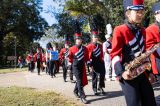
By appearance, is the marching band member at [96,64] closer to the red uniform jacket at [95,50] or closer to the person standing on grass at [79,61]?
the red uniform jacket at [95,50]

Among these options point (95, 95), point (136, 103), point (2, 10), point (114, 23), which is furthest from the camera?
point (2, 10)

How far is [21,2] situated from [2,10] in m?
3.76

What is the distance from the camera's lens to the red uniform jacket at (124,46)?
5.60 m

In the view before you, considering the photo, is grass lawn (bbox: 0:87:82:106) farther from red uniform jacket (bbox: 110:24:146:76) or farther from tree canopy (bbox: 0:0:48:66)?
tree canopy (bbox: 0:0:48:66)

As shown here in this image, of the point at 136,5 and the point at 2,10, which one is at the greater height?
the point at 2,10

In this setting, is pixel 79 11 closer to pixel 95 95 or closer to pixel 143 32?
pixel 95 95

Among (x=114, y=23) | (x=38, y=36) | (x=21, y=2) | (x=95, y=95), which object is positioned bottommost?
(x=95, y=95)

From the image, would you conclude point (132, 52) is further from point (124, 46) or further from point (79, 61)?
point (79, 61)

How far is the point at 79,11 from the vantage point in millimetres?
31906

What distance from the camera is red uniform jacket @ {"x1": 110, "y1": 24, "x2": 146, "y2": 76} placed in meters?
5.60

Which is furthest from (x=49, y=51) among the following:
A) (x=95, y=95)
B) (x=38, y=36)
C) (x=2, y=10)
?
(x=38, y=36)

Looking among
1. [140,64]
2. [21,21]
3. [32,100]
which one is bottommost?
[32,100]

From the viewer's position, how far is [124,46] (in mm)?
5672

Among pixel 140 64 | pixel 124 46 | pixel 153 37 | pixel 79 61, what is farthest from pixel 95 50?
pixel 140 64
